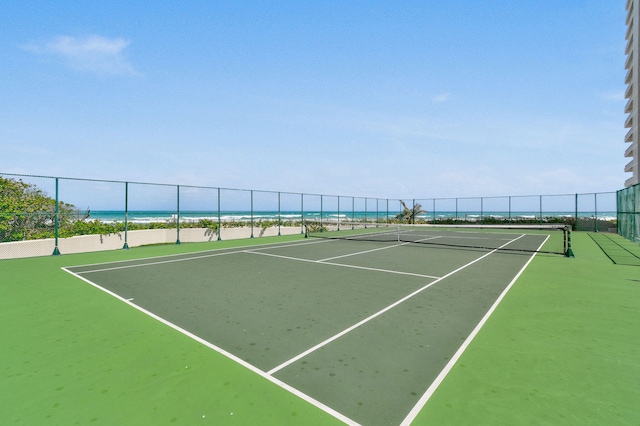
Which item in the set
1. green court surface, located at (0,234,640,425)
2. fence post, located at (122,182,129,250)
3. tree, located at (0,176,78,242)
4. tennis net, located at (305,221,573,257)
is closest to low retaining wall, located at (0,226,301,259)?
fence post, located at (122,182,129,250)

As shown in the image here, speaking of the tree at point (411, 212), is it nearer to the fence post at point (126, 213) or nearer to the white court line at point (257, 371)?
the fence post at point (126, 213)

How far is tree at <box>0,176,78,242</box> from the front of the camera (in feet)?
39.1

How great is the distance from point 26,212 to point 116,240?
3827mm

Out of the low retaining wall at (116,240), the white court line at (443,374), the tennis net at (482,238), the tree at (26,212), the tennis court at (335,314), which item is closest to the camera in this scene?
the white court line at (443,374)

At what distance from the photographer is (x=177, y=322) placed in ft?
15.8

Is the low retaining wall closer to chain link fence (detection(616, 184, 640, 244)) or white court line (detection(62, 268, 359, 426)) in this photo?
white court line (detection(62, 268, 359, 426))

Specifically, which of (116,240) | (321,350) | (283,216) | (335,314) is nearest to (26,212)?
(116,240)

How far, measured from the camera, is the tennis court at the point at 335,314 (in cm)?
304

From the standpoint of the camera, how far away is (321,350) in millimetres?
3779

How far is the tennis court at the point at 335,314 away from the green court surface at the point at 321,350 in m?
0.03

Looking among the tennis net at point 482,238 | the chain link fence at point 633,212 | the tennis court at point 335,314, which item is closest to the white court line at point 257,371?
the tennis court at point 335,314

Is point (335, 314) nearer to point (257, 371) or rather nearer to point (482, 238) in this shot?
point (257, 371)

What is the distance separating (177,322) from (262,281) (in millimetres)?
2852

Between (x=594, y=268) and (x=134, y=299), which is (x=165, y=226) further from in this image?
(x=594, y=268)
